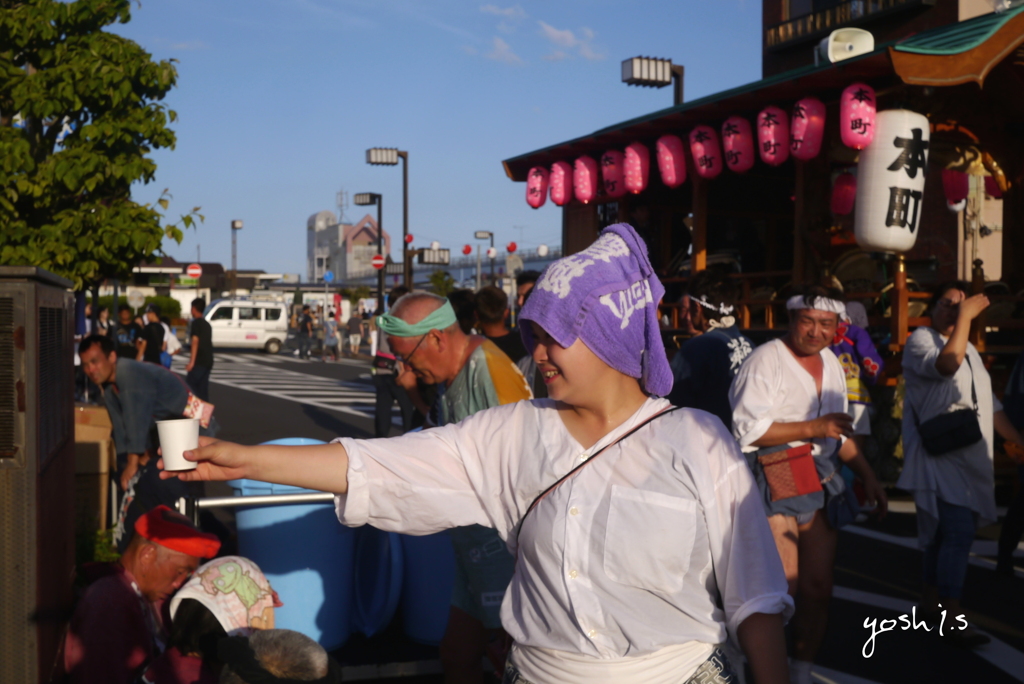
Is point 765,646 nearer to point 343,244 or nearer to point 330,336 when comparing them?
point 330,336

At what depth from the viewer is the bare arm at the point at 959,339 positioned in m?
4.89

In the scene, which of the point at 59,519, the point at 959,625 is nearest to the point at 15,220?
the point at 59,519

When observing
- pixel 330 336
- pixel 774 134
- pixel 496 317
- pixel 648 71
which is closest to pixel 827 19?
pixel 648 71

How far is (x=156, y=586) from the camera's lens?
137 inches

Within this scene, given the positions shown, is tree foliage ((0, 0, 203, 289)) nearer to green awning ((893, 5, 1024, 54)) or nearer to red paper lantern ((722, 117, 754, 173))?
red paper lantern ((722, 117, 754, 173))

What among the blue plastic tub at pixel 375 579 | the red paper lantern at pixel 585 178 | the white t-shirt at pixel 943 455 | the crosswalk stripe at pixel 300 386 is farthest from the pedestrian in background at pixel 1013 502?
the crosswalk stripe at pixel 300 386

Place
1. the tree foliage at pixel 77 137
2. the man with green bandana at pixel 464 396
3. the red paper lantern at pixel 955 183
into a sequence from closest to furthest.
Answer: the man with green bandana at pixel 464 396
the tree foliage at pixel 77 137
the red paper lantern at pixel 955 183

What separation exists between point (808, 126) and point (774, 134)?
21.4 inches


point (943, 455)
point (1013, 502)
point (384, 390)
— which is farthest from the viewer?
point (384, 390)

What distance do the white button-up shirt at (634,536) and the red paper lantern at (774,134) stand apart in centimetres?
993

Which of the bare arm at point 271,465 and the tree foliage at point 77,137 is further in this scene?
the tree foliage at point 77,137

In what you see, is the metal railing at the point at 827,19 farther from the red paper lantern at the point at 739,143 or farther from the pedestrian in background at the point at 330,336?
the pedestrian in background at the point at 330,336

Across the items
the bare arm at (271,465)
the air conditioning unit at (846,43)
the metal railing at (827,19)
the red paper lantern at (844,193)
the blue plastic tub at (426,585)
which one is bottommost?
the blue plastic tub at (426,585)

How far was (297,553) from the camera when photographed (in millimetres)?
4664
